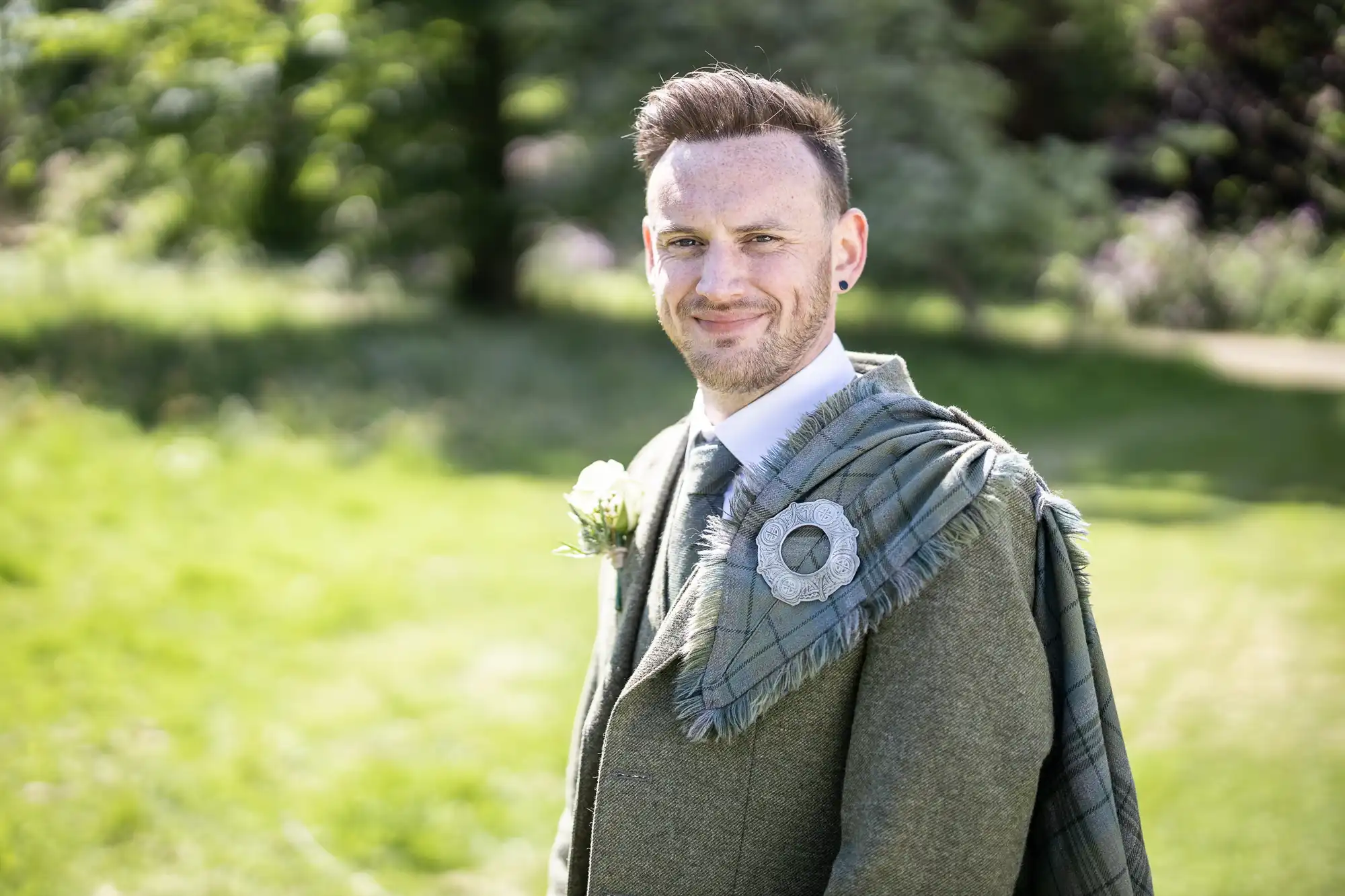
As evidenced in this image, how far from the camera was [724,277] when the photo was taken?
1.73 metres

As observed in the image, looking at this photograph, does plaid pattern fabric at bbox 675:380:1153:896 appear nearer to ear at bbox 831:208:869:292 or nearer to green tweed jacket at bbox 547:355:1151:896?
green tweed jacket at bbox 547:355:1151:896

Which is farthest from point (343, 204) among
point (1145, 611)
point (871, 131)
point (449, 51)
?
point (1145, 611)

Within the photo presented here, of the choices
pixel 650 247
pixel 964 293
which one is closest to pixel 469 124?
pixel 964 293

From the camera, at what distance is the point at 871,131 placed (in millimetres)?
11156

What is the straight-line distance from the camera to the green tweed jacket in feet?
4.85

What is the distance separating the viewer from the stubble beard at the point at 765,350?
176 centimetres

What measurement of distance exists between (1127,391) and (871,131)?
335 centimetres

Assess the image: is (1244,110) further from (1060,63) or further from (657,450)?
(657,450)

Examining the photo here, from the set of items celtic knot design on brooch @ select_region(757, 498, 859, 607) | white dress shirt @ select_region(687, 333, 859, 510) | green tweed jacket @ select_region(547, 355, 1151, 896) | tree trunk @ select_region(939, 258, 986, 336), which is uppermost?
tree trunk @ select_region(939, 258, 986, 336)

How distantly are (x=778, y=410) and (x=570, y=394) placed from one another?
8.01 metres

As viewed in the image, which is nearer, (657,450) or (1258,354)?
(657,450)

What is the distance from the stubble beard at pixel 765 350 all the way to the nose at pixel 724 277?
3 cm

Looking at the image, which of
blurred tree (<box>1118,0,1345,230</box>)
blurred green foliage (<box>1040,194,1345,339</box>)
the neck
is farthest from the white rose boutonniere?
blurred green foliage (<box>1040,194,1345,339</box>)

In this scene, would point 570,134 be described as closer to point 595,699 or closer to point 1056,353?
point 1056,353
